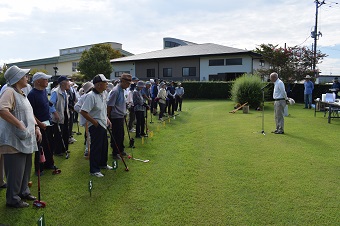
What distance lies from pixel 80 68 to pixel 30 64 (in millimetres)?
38465

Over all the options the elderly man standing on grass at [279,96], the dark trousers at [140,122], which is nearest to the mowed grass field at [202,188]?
the dark trousers at [140,122]

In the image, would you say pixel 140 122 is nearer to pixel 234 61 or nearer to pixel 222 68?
pixel 234 61

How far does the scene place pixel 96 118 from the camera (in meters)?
5.62

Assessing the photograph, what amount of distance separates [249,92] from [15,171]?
17695 mm

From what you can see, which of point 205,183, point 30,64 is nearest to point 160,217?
point 205,183

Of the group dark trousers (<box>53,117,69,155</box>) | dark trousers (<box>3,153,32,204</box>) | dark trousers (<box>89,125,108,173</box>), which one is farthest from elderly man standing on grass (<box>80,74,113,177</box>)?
dark trousers (<box>53,117,69,155</box>)

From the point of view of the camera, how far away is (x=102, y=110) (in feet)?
18.7

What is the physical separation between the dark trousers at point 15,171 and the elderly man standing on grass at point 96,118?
137 cm

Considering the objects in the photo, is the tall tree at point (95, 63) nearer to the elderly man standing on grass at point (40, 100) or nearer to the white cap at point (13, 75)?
the elderly man standing on grass at point (40, 100)

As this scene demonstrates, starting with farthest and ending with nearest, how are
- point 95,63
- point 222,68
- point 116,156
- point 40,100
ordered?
point 95,63 < point 222,68 < point 116,156 < point 40,100

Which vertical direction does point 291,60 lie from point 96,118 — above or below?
above

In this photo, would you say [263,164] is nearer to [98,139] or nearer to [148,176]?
[148,176]

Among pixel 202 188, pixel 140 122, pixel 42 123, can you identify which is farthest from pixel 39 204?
pixel 140 122

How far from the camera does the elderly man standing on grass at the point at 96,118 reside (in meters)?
5.42
